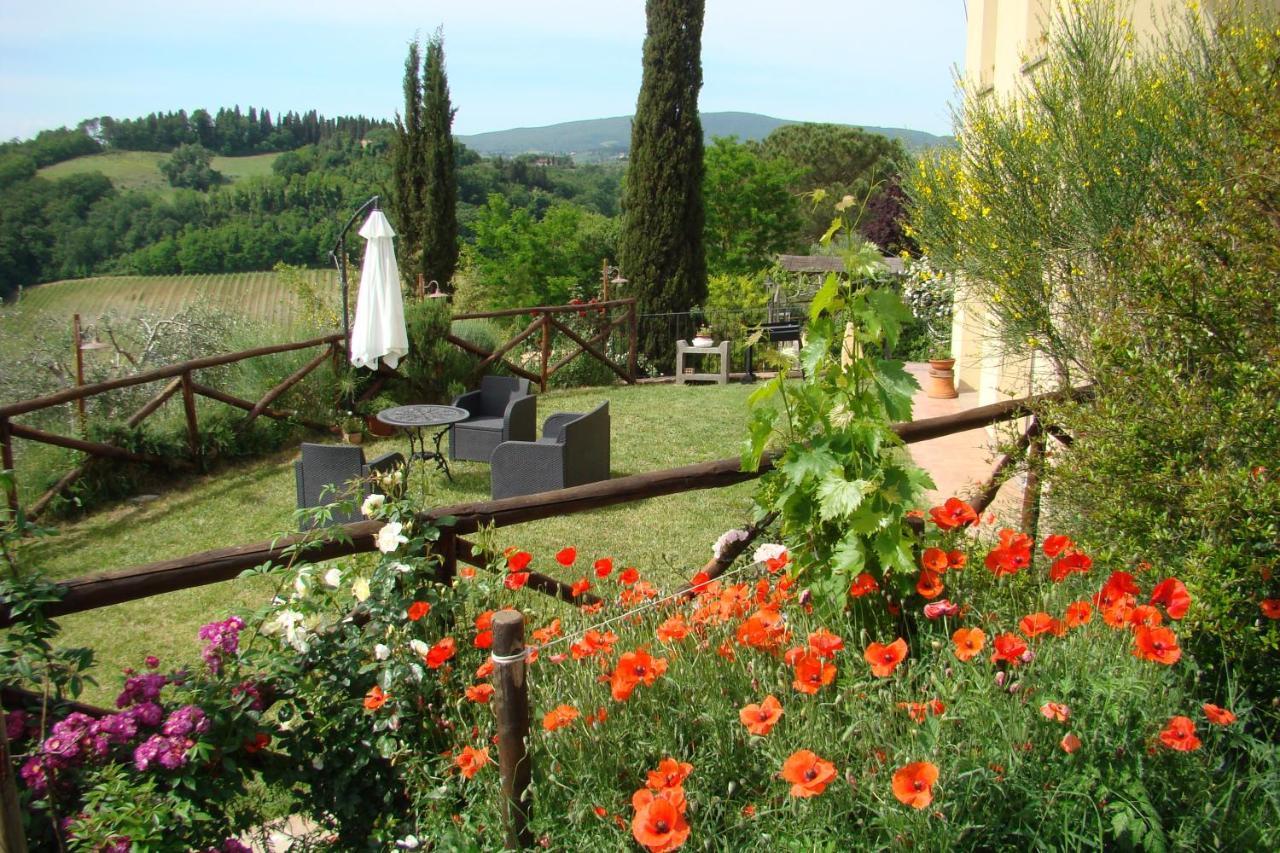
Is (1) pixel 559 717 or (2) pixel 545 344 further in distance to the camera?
(2) pixel 545 344

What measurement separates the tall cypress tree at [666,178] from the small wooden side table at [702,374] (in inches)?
47.8

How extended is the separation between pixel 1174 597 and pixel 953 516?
61 cm

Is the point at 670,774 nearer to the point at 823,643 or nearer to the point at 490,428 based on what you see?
the point at 823,643

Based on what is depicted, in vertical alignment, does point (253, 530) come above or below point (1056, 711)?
below

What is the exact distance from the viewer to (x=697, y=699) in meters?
2.10

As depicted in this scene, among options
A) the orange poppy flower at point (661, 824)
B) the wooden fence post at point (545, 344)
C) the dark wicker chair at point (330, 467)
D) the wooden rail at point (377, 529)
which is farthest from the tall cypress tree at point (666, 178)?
the orange poppy flower at point (661, 824)

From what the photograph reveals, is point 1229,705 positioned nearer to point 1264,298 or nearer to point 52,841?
point 1264,298

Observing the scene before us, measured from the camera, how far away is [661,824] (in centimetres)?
160

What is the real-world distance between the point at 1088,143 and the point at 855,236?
435cm

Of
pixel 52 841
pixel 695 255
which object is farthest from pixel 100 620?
pixel 695 255

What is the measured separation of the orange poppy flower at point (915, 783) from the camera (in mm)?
1547

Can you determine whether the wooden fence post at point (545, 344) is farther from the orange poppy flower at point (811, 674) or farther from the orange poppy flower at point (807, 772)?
the orange poppy flower at point (807, 772)

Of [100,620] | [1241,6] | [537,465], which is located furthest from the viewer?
[537,465]

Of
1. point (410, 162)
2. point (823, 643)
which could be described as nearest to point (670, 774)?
point (823, 643)
